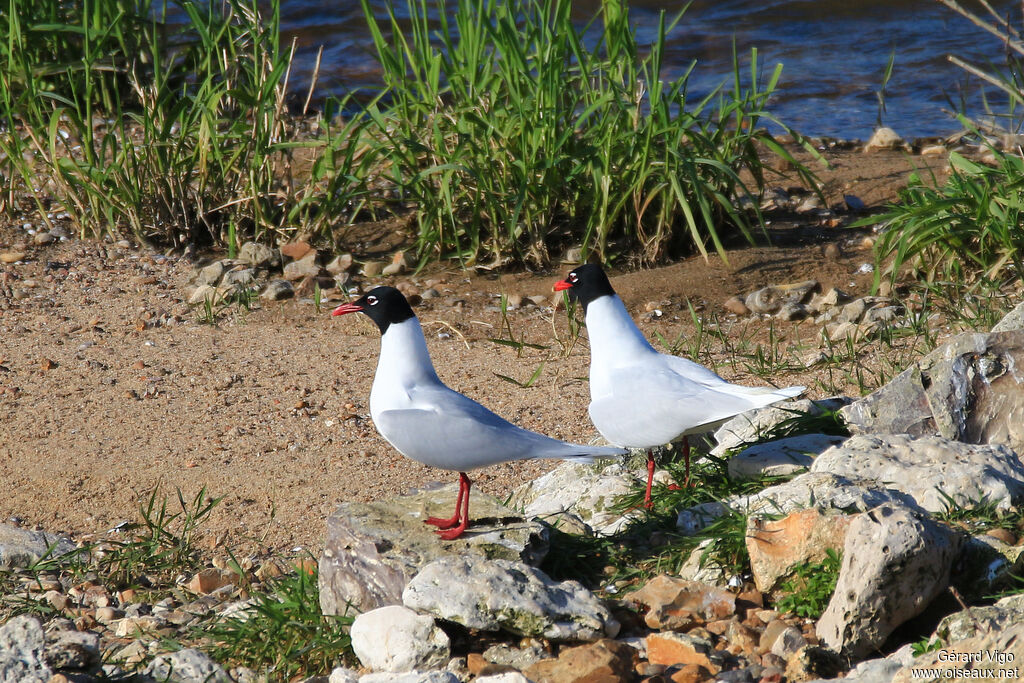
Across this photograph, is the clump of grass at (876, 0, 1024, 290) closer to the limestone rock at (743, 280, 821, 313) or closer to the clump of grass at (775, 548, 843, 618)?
the limestone rock at (743, 280, 821, 313)

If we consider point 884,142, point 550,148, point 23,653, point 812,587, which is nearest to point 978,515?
point 812,587

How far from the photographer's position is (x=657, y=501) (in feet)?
11.5

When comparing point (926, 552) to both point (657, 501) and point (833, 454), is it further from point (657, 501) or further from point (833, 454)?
point (657, 501)

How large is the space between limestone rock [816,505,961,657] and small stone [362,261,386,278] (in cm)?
402

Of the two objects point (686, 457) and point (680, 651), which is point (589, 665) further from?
point (686, 457)

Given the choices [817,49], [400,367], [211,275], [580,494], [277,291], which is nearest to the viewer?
[400,367]

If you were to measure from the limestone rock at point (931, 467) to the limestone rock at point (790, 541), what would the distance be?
400 mm

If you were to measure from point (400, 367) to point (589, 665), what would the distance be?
1182mm

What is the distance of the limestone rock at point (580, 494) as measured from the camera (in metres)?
3.60

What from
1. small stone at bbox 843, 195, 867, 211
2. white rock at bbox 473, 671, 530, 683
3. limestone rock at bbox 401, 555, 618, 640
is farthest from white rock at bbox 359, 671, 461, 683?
small stone at bbox 843, 195, 867, 211

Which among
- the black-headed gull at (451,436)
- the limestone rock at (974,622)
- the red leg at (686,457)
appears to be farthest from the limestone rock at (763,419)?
the limestone rock at (974,622)

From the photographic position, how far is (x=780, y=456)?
360cm

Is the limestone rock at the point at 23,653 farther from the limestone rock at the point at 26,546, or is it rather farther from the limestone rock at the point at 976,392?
the limestone rock at the point at 976,392

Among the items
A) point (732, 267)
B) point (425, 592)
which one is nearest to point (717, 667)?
point (425, 592)
